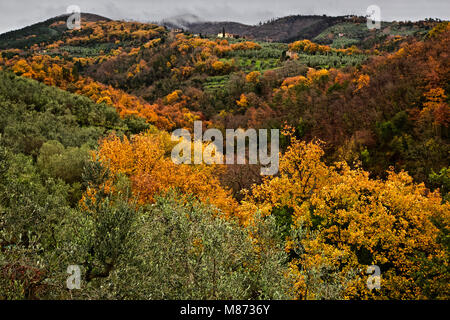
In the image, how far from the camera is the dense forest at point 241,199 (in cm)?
1128

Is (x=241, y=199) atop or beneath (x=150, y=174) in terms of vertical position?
beneath

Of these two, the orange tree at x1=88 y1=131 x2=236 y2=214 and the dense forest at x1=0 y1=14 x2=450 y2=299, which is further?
the orange tree at x1=88 y1=131 x2=236 y2=214

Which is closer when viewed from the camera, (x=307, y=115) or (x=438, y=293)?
(x=438, y=293)

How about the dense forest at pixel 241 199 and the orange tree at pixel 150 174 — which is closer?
the dense forest at pixel 241 199

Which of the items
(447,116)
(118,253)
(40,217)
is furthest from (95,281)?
(447,116)

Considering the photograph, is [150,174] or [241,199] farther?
[241,199]

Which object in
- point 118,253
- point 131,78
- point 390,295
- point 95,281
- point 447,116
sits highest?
point 131,78

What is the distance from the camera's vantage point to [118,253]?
11578 millimetres

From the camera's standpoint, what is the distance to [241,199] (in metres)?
42.5

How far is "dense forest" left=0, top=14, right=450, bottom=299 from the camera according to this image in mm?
11281

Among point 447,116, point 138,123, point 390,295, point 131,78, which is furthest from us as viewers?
point 131,78

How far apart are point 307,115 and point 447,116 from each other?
32.7m
